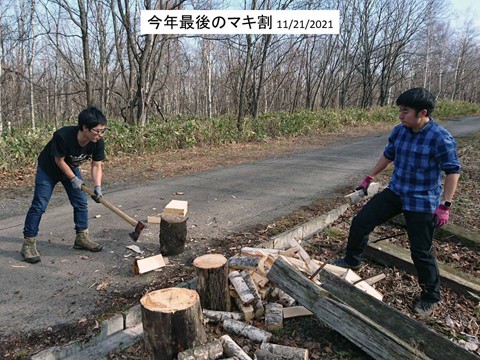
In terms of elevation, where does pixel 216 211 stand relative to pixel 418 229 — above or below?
below

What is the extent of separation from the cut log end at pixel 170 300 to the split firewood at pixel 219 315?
485 mm

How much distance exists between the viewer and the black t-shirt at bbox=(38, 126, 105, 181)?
12.5 feet

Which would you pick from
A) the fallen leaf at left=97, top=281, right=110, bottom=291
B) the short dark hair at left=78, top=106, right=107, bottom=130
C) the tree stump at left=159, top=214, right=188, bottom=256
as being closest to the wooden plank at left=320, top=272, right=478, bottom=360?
the tree stump at left=159, top=214, right=188, bottom=256

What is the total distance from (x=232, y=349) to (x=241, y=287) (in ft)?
2.28

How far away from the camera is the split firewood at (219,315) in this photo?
9.98 ft

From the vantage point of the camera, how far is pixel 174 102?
116ft

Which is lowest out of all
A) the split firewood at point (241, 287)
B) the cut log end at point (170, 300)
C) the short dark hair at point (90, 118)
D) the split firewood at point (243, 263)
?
the split firewood at point (241, 287)

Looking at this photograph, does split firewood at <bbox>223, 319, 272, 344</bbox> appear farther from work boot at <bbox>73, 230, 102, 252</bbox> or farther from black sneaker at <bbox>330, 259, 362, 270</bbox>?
work boot at <bbox>73, 230, 102, 252</bbox>

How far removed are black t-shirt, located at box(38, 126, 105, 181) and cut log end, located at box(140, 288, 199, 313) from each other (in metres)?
2.10

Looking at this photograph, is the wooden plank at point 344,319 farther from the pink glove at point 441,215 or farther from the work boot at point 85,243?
the work boot at point 85,243

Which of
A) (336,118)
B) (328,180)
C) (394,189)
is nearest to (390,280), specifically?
(394,189)

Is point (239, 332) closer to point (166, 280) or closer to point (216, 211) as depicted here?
point (166, 280)

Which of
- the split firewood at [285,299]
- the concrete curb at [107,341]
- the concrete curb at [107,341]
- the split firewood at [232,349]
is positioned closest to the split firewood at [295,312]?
the split firewood at [285,299]

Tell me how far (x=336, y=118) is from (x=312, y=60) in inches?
390
